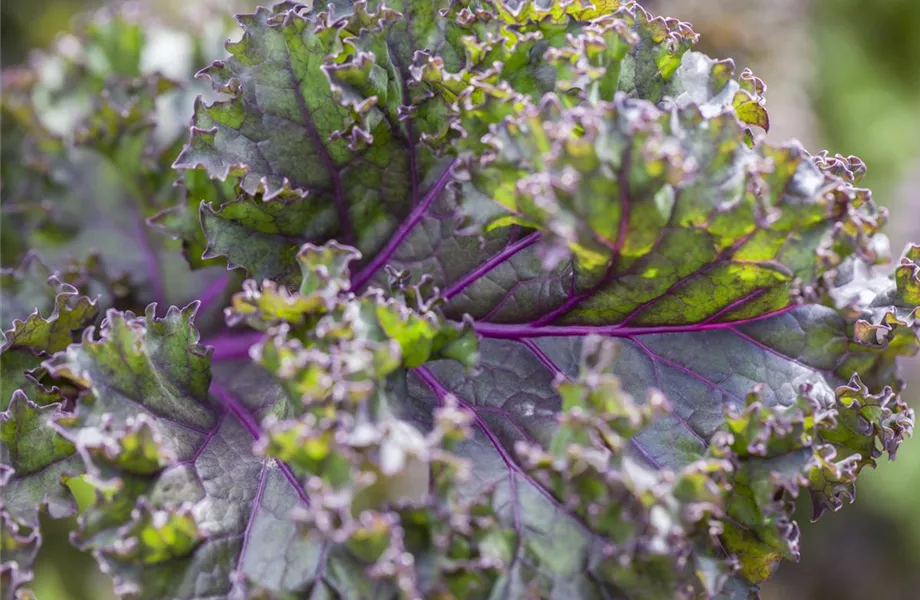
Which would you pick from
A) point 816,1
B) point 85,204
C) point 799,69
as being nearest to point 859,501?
point 799,69

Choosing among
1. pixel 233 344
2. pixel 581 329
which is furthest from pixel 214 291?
pixel 581 329

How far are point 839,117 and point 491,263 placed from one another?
13.9ft

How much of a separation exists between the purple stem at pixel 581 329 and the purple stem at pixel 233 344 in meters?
0.54

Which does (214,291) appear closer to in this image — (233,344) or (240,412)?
(233,344)

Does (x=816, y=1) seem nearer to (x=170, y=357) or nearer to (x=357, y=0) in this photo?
(x=357, y=0)

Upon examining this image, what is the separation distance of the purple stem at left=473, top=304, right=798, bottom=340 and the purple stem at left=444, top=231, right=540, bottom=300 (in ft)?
0.25

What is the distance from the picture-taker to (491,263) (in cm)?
153

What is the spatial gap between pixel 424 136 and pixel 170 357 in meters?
0.59

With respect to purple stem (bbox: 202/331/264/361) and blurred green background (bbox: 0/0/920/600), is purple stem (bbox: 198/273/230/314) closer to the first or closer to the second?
purple stem (bbox: 202/331/264/361)

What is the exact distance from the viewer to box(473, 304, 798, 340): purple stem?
4.80ft

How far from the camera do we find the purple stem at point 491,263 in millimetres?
1485

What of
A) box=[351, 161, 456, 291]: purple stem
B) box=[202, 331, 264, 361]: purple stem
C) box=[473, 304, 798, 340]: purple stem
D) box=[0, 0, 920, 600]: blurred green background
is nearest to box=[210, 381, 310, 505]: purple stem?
box=[202, 331, 264, 361]: purple stem

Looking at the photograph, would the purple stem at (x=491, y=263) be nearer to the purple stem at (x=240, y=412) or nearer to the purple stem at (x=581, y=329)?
the purple stem at (x=581, y=329)

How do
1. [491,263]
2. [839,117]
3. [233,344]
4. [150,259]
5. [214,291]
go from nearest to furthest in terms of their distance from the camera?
1. [491,263]
2. [233,344]
3. [214,291]
4. [150,259]
5. [839,117]
